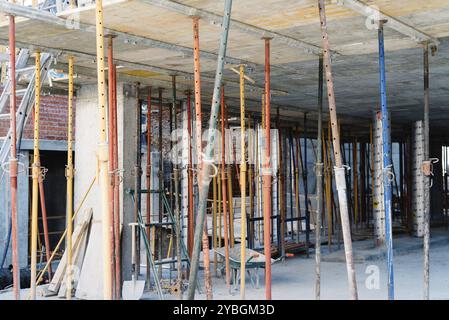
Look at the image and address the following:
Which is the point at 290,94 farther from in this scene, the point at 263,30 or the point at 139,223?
the point at 263,30

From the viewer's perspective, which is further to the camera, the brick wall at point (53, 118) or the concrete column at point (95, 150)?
the brick wall at point (53, 118)

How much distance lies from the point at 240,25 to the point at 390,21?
161 centimetres

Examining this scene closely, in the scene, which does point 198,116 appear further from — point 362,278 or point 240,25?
point 362,278

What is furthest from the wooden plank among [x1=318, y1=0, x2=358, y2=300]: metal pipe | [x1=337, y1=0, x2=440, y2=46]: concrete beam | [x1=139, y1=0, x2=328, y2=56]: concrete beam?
[x1=337, y1=0, x2=440, y2=46]: concrete beam

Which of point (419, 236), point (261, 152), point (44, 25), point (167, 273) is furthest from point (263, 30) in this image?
point (419, 236)

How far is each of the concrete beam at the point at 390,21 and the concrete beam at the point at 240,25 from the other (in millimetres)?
1155

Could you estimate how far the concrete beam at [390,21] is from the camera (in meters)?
6.07

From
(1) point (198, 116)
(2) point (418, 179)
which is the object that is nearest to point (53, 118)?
(1) point (198, 116)

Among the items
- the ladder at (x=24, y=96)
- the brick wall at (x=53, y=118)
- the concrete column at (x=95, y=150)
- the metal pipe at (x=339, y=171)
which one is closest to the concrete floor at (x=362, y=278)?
the concrete column at (x=95, y=150)

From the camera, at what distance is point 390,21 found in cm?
675

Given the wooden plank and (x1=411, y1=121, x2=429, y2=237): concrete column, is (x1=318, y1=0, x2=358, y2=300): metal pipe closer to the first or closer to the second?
the wooden plank

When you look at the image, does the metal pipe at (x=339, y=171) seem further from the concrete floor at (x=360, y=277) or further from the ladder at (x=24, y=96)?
the ladder at (x=24, y=96)

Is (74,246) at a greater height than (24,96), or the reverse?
(24,96)

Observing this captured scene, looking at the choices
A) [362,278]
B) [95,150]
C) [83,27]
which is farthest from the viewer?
[362,278]
